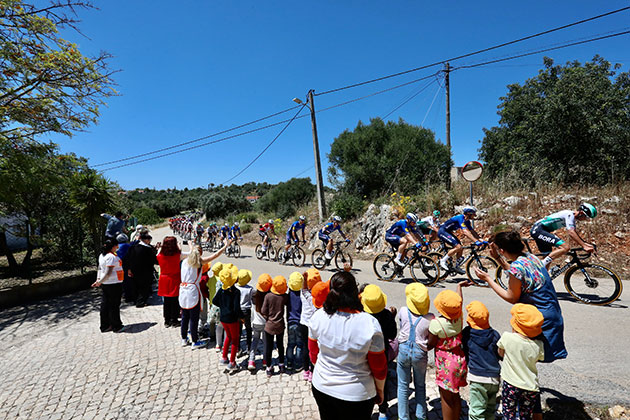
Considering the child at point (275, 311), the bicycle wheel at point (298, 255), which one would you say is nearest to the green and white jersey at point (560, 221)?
the child at point (275, 311)

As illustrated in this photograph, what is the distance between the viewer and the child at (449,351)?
8.41ft

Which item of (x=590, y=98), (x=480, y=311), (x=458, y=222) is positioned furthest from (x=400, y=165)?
(x=480, y=311)

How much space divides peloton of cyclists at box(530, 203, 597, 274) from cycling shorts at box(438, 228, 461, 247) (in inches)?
65.7

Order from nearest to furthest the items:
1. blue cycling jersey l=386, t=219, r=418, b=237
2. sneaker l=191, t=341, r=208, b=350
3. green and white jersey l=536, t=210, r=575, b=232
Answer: sneaker l=191, t=341, r=208, b=350
green and white jersey l=536, t=210, r=575, b=232
blue cycling jersey l=386, t=219, r=418, b=237

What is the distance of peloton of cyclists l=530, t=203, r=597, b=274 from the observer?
5.59 m

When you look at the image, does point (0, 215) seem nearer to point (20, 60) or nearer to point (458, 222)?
point (20, 60)

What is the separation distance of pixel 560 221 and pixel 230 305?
21.8 feet

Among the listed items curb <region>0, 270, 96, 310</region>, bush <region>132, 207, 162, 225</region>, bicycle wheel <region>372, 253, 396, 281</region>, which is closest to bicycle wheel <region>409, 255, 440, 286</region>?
bicycle wheel <region>372, 253, 396, 281</region>

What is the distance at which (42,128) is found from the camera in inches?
317

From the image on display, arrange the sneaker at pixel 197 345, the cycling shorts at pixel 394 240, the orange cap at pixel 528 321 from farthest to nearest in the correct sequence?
the cycling shorts at pixel 394 240 < the sneaker at pixel 197 345 < the orange cap at pixel 528 321

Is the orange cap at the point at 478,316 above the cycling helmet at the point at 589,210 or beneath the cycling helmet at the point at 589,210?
beneath

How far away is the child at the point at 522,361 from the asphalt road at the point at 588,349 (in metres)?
1.06

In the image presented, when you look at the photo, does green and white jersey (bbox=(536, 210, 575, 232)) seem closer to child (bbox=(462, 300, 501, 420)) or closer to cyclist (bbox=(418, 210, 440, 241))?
cyclist (bbox=(418, 210, 440, 241))

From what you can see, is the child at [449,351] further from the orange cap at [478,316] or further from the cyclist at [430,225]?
the cyclist at [430,225]
